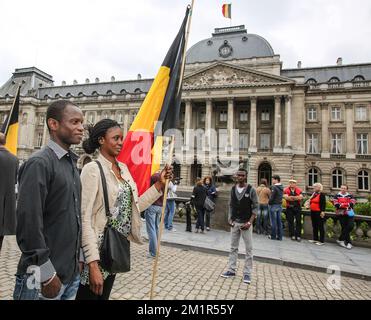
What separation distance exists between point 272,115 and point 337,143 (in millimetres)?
9754

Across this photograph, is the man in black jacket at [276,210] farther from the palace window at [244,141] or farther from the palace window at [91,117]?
the palace window at [91,117]

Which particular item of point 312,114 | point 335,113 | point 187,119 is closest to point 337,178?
point 335,113

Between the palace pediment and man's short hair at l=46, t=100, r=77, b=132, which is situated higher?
the palace pediment

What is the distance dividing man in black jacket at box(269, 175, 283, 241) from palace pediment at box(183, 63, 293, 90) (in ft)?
101

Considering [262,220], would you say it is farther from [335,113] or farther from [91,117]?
[91,117]

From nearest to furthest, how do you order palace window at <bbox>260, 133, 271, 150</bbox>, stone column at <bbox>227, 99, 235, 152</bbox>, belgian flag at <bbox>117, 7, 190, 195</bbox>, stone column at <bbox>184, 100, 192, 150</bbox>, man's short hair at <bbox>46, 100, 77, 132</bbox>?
1. man's short hair at <bbox>46, 100, 77, 132</bbox>
2. belgian flag at <bbox>117, 7, 190, 195</bbox>
3. stone column at <bbox>227, 99, 235, 152</bbox>
4. palace window at <bbox>260, 133, 271, 150</bbox>
5. stone column at <bbox>184, 100, 192, 150</bbox>

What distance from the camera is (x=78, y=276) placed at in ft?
7.39

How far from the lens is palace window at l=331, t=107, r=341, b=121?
3734 centimetres

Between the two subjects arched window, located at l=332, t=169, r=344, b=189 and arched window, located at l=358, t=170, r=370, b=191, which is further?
arched window, located at l=332, t=169, r=344, b=189

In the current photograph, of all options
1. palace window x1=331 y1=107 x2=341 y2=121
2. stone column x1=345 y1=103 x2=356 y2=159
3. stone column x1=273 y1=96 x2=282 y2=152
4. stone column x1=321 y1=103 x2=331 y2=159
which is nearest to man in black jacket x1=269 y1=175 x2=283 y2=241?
stone column x1=273 y1=96 x2=282 y2=152

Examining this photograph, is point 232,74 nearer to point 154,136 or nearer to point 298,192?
point 298,192

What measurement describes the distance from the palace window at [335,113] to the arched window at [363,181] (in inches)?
316

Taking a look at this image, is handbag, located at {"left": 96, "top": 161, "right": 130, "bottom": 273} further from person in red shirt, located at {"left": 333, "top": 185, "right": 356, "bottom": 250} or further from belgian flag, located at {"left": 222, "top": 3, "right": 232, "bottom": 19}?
belgian flag, located at {"left": 222, "top": 3, "right": 232, "bottom": 19}

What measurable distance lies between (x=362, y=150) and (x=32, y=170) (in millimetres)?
42249
